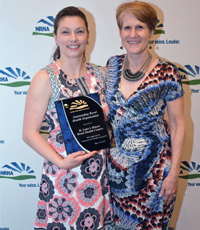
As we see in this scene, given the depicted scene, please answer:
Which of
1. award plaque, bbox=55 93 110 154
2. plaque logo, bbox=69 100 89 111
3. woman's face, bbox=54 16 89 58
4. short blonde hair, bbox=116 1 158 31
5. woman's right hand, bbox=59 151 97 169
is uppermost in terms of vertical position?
short blonde hair, bbox=116 1 158 31

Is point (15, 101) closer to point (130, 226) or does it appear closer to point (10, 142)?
point (10, 142)

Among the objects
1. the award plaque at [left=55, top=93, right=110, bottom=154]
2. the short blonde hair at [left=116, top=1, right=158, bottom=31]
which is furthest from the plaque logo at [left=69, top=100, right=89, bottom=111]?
the short blonde hair at [left=116, top=1, right=158, bottom=31]

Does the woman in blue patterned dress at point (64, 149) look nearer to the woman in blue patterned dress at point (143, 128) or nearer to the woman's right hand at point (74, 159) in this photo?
the woman's right hand at point (74, 159)

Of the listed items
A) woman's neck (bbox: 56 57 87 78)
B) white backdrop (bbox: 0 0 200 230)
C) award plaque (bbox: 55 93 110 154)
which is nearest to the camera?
award plaque (bbox: 55 93 110 154)

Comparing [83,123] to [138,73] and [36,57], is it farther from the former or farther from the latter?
[36,57]

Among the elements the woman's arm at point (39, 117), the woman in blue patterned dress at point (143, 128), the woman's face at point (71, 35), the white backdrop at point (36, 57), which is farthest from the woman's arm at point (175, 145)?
the white backdrop at point (36, 57)

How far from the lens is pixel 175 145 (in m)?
1.50

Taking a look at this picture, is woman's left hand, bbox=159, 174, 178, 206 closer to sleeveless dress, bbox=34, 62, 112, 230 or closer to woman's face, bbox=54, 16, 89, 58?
sleeveless dress, bbox=34, 62, 112, 230

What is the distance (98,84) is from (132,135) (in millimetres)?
317

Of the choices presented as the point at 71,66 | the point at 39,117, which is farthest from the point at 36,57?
the point at 39,117

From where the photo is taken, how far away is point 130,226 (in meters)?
1.55

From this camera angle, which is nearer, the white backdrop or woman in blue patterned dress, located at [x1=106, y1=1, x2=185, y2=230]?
woman in blue patterned dress, located at [x1=106, y1=1, x2=185, y2=230]

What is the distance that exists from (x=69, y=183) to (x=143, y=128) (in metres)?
0.45

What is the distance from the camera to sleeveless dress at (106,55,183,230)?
143 cm
